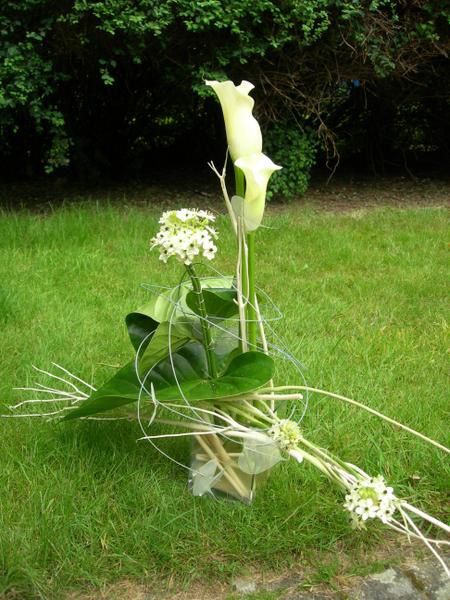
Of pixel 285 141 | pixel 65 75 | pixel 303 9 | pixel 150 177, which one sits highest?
pixel 303 9

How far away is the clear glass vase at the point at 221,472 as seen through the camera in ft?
6.63

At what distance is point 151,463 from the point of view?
223 cm

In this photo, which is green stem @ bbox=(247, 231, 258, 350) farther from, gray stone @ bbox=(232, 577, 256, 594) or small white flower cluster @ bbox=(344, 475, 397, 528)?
gray stone @ bbox=(232, 577, 256, 594)

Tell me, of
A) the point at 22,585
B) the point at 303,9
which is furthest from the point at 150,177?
the point at 22,585

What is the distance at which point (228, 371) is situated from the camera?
6.39ft

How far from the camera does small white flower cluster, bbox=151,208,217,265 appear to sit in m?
1.72

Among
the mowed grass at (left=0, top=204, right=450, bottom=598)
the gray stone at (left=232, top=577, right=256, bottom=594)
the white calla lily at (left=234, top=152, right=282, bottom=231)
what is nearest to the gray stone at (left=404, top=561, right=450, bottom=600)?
the mowed grass at (left=0, top=204, right=450, bottom=598)

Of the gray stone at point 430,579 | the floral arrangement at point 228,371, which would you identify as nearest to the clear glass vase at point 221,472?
the floral arrangement at point 228,371

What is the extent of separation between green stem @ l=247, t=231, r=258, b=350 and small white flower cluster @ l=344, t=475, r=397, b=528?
1.65ft

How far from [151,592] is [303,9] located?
14.8 ft

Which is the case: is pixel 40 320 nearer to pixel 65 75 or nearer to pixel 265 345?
pixel 265 345

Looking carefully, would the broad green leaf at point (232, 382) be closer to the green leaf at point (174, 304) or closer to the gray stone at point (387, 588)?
the green leaf at point (174, 304)

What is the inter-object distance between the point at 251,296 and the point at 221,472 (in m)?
0.52

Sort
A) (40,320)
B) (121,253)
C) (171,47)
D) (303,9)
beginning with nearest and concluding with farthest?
(40,320)
(121,253)
(303,9)
(171,47)
